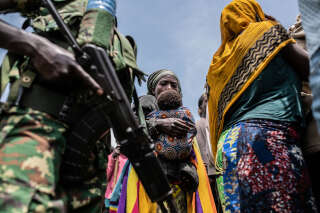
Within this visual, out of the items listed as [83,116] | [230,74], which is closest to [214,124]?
[230,74]

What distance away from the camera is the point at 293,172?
1.82 metres

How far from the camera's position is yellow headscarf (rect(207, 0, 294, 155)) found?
6.88ft

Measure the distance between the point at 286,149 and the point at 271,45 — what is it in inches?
28.4

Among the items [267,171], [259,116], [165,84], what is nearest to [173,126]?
[165,84]

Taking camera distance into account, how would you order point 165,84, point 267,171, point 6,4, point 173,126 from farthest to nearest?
point 165,84
point 173,126
point 267,171
point 6,4

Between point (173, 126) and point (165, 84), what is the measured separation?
79 cm

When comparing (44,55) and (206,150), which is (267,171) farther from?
(206,150)

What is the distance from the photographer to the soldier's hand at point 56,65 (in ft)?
4.43

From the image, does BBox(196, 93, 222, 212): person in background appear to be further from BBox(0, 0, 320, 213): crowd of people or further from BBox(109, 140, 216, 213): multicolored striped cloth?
BBox(0, 0, 320, 213): crowd of people

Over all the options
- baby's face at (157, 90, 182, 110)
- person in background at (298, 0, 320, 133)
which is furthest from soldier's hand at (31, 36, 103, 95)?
baby's face at (157, 90, 182, 110)

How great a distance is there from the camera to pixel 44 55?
1.35 metres

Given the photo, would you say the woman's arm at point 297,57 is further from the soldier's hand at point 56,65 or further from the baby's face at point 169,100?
the baby's face at point 169,100

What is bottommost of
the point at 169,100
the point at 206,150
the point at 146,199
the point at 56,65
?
the point at 146,199

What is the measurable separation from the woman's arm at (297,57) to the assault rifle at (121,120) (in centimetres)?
117
